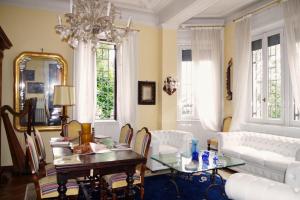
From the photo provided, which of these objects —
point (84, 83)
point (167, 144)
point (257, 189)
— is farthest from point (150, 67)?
point (257, 189)

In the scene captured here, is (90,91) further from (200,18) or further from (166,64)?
(200,18)

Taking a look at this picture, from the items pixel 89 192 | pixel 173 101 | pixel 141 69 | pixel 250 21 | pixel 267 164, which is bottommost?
pixel 89 192

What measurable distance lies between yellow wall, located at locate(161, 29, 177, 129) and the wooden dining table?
297 centimetres

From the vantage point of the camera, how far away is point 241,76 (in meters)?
5.27

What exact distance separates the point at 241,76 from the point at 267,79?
51cm

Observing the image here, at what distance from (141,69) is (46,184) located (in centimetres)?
351

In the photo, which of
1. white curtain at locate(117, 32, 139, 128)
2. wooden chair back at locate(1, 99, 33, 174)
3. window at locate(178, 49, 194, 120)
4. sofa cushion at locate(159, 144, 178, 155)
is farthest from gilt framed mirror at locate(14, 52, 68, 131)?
window at locate(178, 49, 194, 120)

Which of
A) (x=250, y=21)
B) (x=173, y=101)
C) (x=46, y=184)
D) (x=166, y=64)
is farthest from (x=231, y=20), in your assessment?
(x=46, y=184)

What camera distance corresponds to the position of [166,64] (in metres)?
5.71

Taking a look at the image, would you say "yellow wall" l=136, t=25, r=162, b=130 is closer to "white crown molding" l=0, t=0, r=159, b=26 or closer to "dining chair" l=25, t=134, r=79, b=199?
"white crown molding" l=0, t=0, r=159, b=26

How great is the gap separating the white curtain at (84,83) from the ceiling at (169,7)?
976 millimetres

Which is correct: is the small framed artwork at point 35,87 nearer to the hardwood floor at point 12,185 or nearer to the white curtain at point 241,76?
the hardwood floor at point 12,185

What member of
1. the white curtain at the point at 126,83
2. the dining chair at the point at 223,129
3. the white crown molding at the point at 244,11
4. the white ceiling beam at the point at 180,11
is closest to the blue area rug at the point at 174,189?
the dining chair at the point at 223,129

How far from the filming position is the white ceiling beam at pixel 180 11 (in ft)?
14.9
